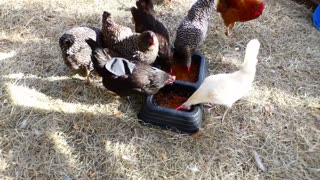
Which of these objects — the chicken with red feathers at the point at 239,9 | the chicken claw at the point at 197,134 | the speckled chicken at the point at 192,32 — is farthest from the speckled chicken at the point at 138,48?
the chicken with red feathers at the point at 239,9

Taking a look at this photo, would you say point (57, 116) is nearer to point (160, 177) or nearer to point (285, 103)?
point (160, 177)

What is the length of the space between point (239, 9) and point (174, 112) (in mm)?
1486

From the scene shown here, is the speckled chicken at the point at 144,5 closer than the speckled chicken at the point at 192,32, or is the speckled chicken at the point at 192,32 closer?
the speckled chicken at the point at 192,32

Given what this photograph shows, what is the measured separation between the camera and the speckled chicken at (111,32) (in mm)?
2885

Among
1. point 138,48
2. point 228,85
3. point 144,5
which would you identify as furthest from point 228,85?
point 144,5

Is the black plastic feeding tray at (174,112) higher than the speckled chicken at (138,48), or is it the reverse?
the speckled chicken at (138,48)

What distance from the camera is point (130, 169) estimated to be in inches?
95.6

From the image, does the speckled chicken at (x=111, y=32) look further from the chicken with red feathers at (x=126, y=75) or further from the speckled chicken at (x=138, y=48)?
the chicken with red feathers at (x=126, y=75)

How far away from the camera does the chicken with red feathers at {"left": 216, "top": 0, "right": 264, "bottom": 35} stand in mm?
3264

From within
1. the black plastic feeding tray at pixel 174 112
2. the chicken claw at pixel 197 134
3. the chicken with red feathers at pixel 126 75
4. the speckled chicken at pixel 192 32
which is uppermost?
the speckled chicken at pixel 192 32

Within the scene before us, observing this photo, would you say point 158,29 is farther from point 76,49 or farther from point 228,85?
point 228,85

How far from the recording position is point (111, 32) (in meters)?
2.89

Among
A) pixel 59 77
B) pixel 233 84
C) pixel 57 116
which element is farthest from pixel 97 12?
pixel 233 84

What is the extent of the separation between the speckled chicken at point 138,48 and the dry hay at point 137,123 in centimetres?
42
